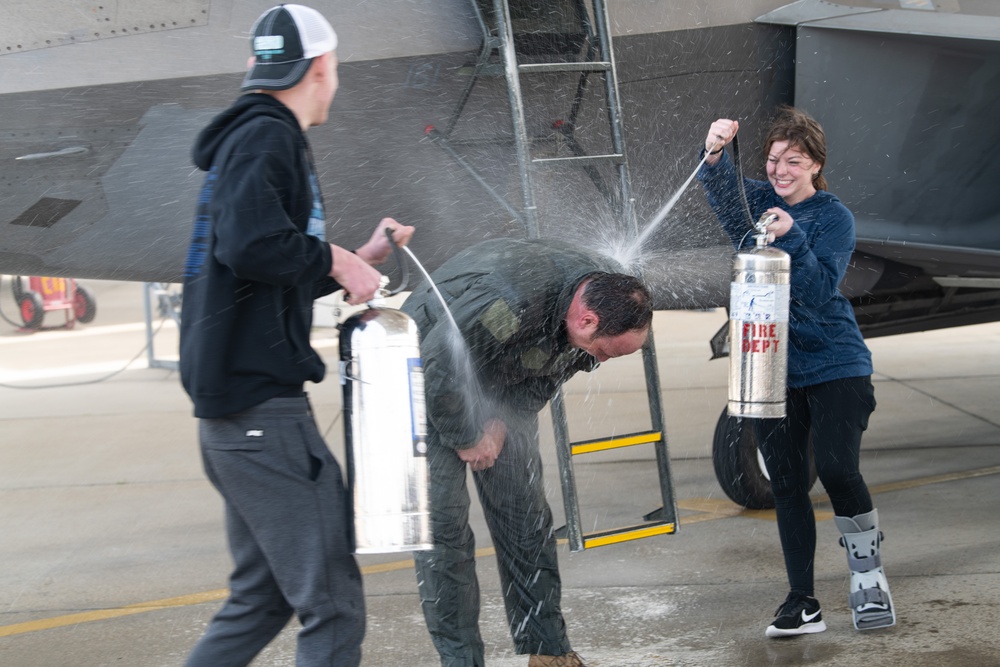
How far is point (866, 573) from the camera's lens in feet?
12.1

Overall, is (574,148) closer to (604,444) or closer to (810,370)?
(604,444)

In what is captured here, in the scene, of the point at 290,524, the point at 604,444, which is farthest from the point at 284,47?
the point at 604,444

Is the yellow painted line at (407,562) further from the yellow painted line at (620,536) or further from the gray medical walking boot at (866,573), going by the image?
the gray medical walking boot at (866,573)

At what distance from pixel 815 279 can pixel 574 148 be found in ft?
4.56

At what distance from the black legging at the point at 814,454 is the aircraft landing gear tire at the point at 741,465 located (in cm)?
155

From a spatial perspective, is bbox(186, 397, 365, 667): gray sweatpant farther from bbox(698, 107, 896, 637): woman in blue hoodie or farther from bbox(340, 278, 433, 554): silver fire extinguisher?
bbox(698, 107, 896, 637): woman in blue hoodie

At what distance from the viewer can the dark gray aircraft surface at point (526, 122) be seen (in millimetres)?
3914

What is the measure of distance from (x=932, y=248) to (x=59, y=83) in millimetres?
3675

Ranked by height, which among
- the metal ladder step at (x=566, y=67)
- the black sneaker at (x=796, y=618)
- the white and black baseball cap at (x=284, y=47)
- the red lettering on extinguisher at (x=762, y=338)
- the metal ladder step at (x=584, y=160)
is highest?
the metal ladder step at (x=566, y=67)

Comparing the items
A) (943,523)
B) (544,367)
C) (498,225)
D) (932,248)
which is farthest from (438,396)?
(943,523)

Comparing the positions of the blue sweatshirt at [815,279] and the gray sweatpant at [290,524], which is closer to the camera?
the gray sweatpant at [290,524]

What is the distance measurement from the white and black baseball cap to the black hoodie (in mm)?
47

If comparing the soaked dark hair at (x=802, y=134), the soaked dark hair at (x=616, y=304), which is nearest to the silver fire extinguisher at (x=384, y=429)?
the soaked dark hair at (x=616, y=304)

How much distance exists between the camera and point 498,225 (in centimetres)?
450
